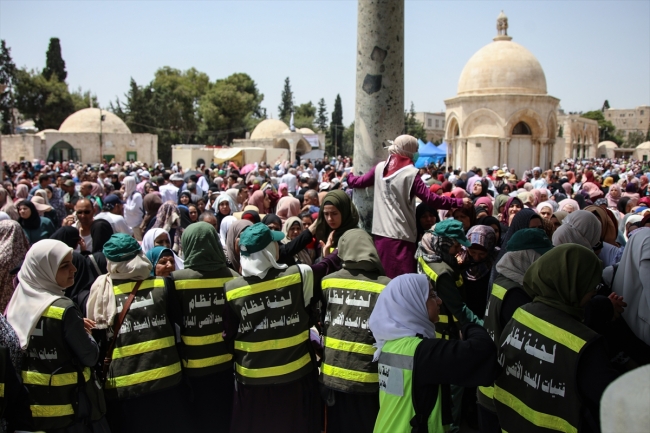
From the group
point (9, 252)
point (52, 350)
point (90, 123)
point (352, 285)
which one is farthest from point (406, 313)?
point (90, 123)

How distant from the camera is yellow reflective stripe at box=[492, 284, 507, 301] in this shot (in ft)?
10.0

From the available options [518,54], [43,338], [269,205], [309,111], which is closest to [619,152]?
[309,111]

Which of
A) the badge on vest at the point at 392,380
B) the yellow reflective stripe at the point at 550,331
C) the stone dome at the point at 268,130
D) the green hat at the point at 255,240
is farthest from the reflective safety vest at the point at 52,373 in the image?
the stone dome at the point at 268,130

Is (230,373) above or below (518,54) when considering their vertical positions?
below

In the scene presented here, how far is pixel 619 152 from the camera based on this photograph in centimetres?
8006

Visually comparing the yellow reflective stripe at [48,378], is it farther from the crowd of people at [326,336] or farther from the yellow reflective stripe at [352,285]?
the yellow reflective stripe at [352,285]

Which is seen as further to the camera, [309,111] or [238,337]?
[309,111]

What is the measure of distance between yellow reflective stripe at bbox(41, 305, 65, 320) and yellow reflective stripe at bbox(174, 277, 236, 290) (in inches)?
27.5

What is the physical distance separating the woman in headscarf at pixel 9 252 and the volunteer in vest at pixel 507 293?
352 centimetres

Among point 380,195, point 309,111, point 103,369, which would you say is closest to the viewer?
point 103,369

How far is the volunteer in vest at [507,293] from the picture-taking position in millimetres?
3004

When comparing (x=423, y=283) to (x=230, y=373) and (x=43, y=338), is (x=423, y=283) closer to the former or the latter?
(x=230, y=373)

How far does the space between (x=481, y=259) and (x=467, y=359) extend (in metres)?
2.10

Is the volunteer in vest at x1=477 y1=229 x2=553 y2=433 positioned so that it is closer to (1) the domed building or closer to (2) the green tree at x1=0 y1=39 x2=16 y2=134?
(1) the domed building
